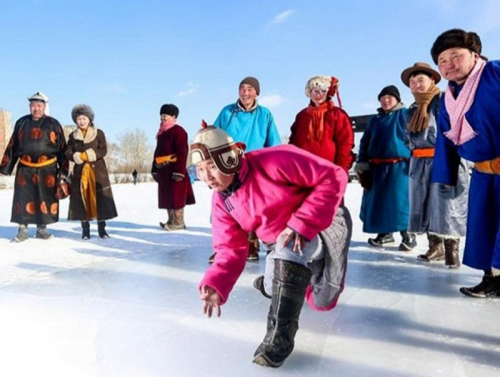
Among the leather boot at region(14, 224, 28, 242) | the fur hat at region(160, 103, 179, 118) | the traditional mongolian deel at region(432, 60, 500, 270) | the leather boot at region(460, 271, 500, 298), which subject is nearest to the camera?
the traditional mongolian deel at region(432, 60, 500, 270)

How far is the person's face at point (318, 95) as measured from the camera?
334cm

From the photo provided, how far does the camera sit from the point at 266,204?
1612 millimetres

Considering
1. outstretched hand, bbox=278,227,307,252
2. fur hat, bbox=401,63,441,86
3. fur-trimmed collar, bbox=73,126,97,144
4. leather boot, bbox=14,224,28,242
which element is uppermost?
fur hat, bbox=401,63,441,86

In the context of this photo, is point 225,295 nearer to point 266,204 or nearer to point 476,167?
point 266,204

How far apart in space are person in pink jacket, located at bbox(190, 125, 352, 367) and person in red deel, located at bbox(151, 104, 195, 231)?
3.75m

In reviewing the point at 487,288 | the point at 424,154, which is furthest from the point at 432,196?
the point at 487,288

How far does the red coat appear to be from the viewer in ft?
11.0

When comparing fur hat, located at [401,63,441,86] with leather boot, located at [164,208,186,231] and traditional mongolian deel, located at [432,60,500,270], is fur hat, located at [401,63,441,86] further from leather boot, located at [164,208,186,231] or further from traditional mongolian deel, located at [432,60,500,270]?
leather boot, located at [164,208,186,231]

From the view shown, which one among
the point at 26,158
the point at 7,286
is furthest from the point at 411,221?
the point at 26,158

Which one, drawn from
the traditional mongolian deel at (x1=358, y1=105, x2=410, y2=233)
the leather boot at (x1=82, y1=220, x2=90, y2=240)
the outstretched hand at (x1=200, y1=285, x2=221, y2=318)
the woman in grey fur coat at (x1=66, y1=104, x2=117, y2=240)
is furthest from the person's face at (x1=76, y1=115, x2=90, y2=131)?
the outstretched hand at (x1=200, y1=285, x2=221, y2=318)

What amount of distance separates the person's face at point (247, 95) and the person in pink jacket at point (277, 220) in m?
1.88

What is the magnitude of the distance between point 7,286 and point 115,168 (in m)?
47.8

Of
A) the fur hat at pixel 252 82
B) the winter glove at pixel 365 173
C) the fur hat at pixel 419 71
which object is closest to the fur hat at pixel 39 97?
the fur hat at pixel 252 82

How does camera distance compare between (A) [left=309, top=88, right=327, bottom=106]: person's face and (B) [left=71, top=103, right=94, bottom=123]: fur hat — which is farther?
(B) [left=71, top=103, right=94, bottom=123]: fur hat
